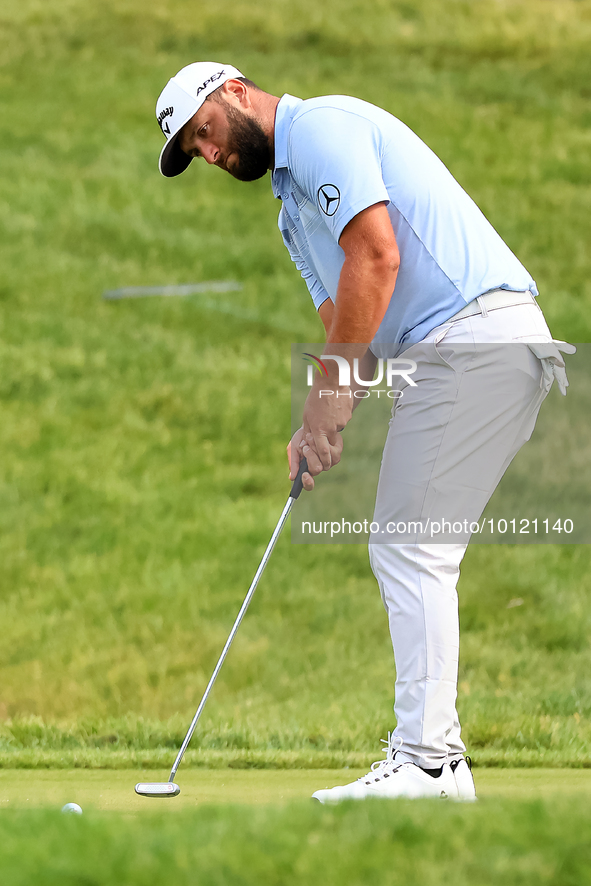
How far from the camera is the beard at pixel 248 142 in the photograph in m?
3.85

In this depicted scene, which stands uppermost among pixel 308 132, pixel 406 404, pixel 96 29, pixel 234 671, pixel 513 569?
pixel 96 29

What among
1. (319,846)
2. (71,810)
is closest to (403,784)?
(319,846)

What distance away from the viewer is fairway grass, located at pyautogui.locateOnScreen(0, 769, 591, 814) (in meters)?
3.82

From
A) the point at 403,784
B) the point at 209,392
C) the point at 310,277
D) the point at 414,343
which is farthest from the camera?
the point at 209,392

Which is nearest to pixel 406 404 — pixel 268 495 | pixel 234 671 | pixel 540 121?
pixel 234 671

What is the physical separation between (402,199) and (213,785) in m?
2.17

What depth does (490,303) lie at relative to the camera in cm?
369

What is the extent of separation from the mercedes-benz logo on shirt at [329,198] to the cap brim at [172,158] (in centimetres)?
61

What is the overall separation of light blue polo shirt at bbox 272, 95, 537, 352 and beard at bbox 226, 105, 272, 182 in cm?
8

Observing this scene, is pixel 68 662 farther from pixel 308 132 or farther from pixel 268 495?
pixel 308 132

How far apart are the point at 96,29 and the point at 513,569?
16037mm

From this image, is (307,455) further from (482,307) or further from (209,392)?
(209,392)

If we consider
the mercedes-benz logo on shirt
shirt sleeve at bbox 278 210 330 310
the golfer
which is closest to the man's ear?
the golfer

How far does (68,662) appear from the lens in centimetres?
895
